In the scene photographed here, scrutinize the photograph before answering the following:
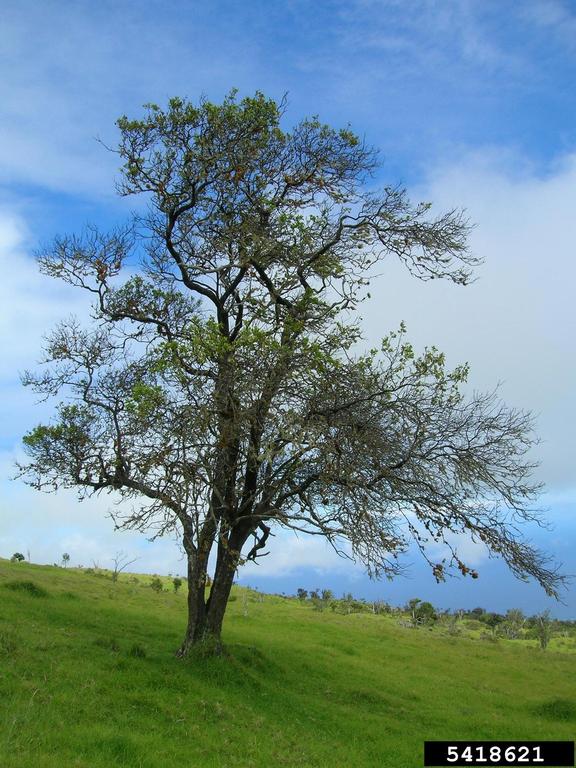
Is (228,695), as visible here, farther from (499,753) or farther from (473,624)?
(473,624)

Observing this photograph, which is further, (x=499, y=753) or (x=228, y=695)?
(x=228, y=695)

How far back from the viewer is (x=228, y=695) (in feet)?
54.9

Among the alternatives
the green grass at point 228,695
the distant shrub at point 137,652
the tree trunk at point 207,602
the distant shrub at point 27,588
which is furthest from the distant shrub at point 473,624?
the distant shrub at point 137,652

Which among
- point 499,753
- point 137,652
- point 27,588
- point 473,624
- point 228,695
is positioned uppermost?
point 473,624

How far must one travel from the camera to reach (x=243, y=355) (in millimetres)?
16188

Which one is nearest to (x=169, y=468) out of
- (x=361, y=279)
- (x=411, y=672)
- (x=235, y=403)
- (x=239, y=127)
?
(x=235, y=403)

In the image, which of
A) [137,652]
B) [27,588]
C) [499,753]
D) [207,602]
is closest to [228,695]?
[207,602]

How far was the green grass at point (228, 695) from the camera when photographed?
1267 cm

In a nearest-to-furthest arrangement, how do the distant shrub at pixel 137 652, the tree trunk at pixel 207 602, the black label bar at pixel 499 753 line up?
the black label bar at pixel 499 753 < the distant shrub at pixel 137 652 < the tree trunk at pixel 207 602

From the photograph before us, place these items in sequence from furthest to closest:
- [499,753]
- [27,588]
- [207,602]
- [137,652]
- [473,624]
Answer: [473,624], [27,588], [207,602], [137,652], [499,753]

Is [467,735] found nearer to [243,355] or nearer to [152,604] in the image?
[243,355]

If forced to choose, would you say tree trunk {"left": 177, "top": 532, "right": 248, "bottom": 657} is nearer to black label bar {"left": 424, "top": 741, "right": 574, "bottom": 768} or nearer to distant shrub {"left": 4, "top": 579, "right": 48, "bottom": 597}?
black label bar {"left": 424, "top": 741, "right": 574, "bottom": 768}

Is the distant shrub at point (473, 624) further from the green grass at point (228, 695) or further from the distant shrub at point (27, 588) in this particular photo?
the distant shrub at point (27, 588)

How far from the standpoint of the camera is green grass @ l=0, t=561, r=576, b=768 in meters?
12.7
